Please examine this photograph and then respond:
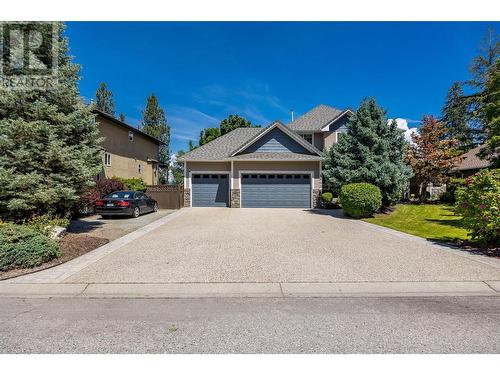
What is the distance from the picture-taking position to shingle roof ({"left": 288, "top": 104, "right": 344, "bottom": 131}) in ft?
81.6

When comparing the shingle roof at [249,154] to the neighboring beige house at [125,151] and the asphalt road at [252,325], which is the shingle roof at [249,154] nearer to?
the neighboring beige house at [125,151]

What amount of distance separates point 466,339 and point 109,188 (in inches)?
729

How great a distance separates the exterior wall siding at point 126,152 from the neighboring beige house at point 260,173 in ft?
20.1

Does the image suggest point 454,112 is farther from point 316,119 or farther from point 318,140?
point 318,140

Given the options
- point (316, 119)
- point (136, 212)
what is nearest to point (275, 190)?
point (136, 212)

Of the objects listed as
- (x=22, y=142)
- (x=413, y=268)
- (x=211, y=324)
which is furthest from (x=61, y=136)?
(x=413, y=268)

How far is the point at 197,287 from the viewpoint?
525 centimetres

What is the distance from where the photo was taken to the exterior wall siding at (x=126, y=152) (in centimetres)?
2106

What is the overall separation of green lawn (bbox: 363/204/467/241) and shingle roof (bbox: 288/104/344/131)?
11008 mm

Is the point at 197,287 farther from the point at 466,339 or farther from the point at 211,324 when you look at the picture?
the point at 466,339

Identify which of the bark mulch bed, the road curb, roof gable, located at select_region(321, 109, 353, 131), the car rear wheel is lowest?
the road curb

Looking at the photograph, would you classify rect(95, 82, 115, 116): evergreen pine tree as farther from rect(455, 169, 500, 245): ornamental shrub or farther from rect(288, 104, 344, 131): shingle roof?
rect(455, 169, 500, 245): ornamental shrub

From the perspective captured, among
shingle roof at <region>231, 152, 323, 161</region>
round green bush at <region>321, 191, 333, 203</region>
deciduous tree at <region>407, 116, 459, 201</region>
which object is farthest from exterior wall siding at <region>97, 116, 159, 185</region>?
deciduous tree at <region>407, 116, 459, 201</region>

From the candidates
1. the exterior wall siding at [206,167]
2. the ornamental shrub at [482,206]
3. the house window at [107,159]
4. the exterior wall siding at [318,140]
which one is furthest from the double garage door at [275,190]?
the ornamental shrub at [482,206]
